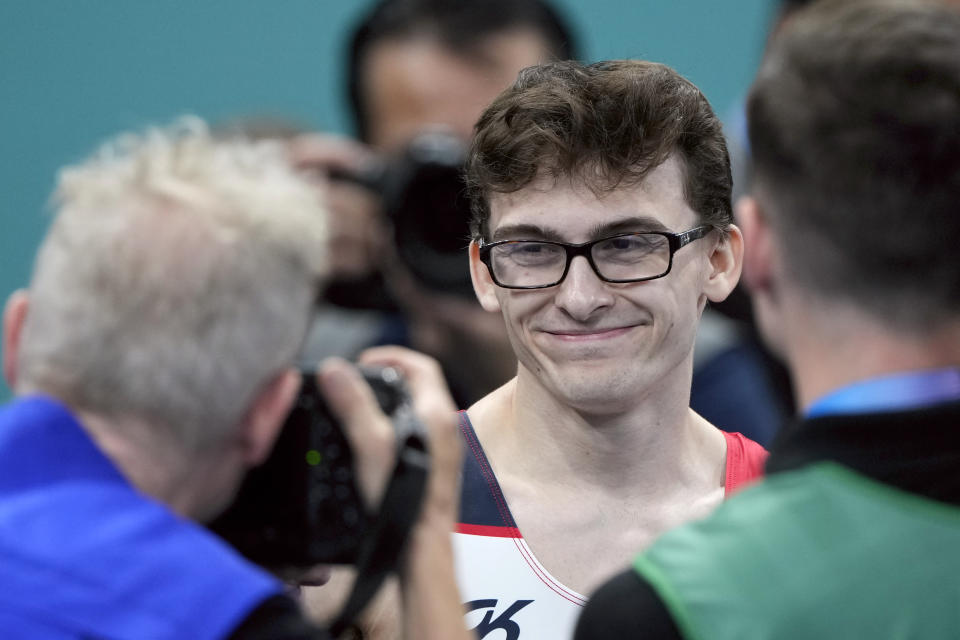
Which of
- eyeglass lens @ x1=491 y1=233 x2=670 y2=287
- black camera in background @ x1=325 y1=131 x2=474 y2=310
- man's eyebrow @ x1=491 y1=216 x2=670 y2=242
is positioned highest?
man's eyebrow @ x1=491 y1=216 x2=670 y2=242

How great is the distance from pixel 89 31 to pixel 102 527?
3986 mm

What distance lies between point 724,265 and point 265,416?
1025 mm

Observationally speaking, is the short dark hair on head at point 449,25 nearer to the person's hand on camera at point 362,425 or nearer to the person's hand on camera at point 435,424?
the person's hand on camera at point 435,424

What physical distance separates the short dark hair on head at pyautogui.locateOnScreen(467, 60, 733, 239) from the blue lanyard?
852 mm

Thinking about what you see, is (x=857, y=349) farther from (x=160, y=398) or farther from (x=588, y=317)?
(x=588, y=317)

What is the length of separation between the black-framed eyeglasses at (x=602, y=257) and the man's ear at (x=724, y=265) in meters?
0.10

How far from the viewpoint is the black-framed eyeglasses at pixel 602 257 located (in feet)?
6.70

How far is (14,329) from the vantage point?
1419mm

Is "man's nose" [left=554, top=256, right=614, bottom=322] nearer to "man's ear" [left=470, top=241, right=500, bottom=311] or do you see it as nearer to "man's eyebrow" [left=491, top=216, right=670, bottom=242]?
"man's eyebrow" [left=491, top=216, right=670, bottom=242]

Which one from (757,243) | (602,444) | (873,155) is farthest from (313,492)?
(602,444)

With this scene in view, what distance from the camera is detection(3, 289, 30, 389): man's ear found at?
4.62 ft

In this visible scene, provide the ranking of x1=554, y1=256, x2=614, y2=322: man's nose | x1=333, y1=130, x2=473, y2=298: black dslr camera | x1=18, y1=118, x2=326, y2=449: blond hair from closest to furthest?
x1=18, y1=118, x2=326, y2=449: blond hair → x1=554, y1=256, x2=614, y2=322: man's nose → x1=333, y1=130, x2=473, y2=298: black dslr camera

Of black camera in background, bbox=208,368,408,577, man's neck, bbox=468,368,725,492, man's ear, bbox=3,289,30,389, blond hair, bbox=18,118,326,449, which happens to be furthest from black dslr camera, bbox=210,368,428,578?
man's neck, bbox=468,368,725,492

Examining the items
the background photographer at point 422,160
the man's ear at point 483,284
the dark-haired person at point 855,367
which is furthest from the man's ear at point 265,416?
the background photographer at point 422,160
